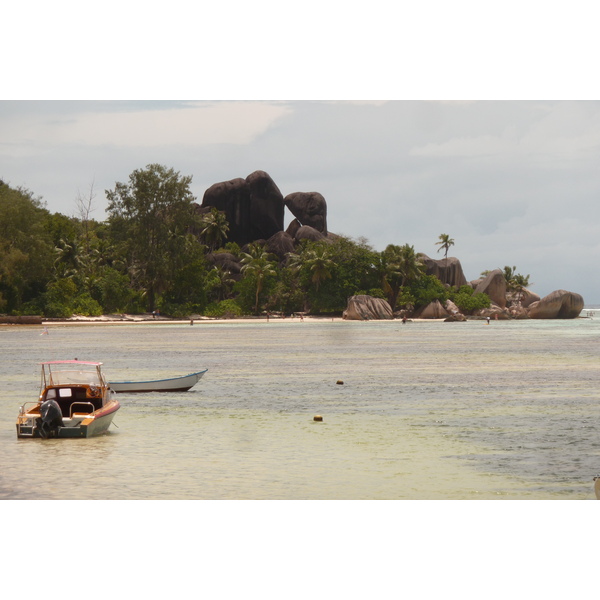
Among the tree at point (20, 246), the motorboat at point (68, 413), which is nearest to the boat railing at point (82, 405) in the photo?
the motorboat at point (68, 413)

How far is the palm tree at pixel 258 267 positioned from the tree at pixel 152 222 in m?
8.61

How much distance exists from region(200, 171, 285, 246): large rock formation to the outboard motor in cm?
5986

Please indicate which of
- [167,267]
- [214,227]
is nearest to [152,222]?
[167,267]

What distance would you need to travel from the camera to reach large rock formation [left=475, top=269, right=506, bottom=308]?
286ft

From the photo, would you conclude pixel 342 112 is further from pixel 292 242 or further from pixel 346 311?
pixel 292 242

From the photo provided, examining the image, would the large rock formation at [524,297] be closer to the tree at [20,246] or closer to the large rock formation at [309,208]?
the large rock formation at [309,208]

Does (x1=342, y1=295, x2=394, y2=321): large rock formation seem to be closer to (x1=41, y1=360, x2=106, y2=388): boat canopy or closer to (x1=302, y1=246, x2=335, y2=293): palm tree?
(x1=302, y1=246, x2=335, y2=293): palm tree

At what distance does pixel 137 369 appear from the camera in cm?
2684

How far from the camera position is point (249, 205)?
77.1 meters

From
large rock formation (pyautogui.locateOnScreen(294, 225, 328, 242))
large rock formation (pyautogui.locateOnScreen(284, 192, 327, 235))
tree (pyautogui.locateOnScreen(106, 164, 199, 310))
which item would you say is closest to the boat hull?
tree (pyautogui.locateOnScreen(106, 164, 199, 310))

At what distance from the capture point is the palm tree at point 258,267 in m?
69.9
